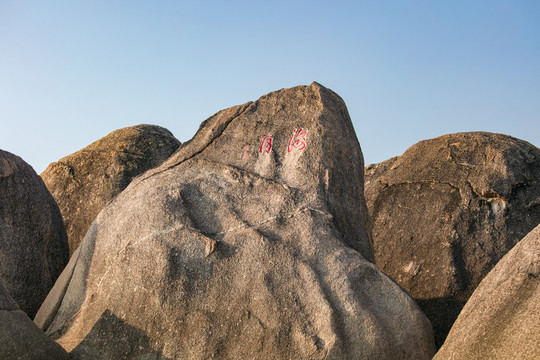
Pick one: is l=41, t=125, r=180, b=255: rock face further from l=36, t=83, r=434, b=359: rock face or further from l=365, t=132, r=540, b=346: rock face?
l=365, t=132, r=540, b=346: rock face

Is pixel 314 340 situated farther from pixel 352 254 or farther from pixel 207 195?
pixel 207 195

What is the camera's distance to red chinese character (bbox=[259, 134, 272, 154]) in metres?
4.57

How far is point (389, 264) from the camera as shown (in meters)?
5.84

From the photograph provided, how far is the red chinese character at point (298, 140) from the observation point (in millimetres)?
4513

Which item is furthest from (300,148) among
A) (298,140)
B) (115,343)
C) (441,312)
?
(441,312)

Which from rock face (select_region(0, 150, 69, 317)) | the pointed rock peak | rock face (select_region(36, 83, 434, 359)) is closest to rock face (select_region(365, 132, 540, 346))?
the pointed rock peak

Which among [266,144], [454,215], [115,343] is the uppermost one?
[266,144]

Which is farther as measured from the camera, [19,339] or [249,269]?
[249,269]

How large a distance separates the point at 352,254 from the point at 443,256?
1.83 m

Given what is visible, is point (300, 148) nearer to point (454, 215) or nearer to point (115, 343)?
point (115, 343)

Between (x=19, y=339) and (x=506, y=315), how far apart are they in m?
2.36

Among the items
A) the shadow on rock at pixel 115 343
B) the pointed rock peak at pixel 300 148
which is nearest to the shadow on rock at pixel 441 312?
the pointed rock peak at pixel 300 148

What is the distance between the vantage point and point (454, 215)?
18.9ft

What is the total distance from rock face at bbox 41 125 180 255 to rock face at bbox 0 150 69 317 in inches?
42.3
